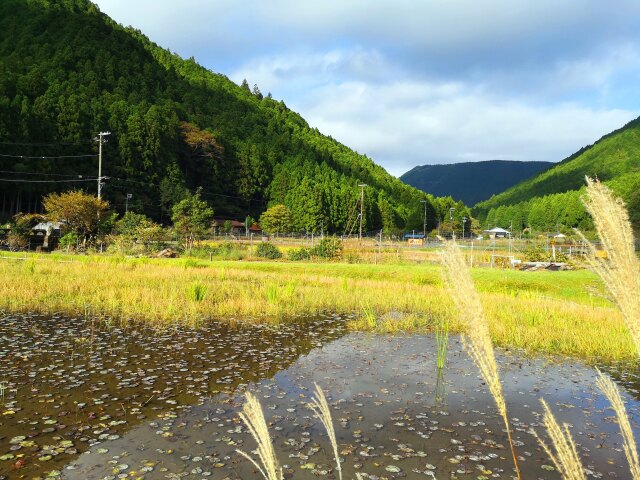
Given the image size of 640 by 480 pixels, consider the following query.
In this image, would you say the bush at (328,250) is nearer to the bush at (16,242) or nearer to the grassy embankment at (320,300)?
the grassy embankment at (320,300)

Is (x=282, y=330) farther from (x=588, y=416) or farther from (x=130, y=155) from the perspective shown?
(x=130, y=155)

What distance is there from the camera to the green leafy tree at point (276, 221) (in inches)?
3014

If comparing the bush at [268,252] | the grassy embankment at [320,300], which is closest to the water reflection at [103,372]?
the grassy embankment at [320,300]

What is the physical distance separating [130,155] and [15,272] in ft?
181

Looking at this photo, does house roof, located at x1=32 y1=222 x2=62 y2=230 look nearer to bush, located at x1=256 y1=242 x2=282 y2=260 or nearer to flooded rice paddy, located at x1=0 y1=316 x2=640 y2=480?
bush, located at x1=256 y1=242 x2=282 y2=260

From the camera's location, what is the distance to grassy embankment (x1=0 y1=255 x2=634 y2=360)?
10508 millimetres

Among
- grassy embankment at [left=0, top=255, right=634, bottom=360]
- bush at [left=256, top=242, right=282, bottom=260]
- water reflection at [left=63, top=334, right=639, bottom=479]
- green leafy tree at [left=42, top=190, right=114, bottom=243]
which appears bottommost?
water reflection at [left=63, top=334, right=639, bottom=479]

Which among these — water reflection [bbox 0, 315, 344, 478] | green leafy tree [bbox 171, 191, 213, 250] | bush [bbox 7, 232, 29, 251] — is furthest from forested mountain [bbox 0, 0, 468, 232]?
water reflection [bbox 0, 315, 344, 478]

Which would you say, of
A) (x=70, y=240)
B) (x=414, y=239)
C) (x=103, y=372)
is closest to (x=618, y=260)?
(x=103, y=372)

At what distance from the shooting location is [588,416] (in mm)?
6105

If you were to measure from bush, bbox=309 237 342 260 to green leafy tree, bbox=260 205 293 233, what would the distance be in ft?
145

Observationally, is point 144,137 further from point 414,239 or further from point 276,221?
point 414,239

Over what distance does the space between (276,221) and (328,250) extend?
150 feet

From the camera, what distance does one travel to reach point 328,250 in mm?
31891
